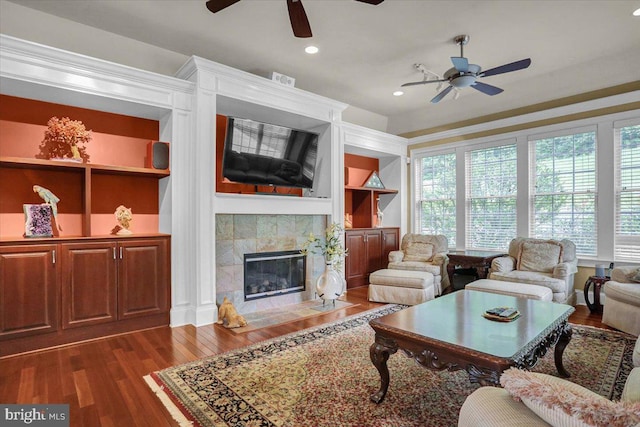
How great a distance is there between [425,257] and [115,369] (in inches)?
169

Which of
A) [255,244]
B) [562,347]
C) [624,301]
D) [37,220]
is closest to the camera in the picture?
[562,347]

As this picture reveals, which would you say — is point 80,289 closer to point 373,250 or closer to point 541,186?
point 373,250

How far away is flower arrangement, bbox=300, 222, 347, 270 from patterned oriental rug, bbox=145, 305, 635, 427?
1.54 m

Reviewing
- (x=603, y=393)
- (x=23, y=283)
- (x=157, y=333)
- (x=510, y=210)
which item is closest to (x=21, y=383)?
(x=23, y=283)

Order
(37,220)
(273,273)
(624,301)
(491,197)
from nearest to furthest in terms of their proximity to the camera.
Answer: (37,220) < (624,301) < (273,273) < (491,197)

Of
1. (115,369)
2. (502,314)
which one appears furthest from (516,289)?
(115,369)

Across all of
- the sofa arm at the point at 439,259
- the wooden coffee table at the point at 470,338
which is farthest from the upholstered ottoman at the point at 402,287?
the wooden coffee table at the point at 470,338

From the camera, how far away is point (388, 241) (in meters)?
6.24

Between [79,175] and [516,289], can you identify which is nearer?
[79,175]

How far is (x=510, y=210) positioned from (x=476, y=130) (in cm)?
141

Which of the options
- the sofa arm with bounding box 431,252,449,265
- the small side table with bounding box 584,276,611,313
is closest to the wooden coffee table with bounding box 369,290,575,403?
the small side table with bounding box 584,276,611,313

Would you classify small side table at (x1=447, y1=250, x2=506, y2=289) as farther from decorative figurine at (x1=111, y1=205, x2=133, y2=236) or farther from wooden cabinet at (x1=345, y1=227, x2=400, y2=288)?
decorative figurine at (x1=111, y1=205, x2=133, y2=236)

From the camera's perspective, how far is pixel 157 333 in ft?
11.3

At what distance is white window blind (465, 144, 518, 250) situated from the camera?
17.6 ft
